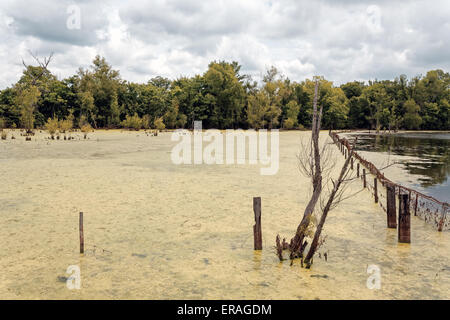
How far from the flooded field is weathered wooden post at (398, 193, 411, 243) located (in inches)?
7.7

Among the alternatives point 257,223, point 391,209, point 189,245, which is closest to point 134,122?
point 189,245

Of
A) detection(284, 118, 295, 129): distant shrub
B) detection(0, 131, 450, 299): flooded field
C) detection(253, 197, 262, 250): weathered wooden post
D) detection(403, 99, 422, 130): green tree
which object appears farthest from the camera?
detection(403, 99, 422, 130): green tree

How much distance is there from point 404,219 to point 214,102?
57.9m

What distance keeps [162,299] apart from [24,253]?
3252 millimetres

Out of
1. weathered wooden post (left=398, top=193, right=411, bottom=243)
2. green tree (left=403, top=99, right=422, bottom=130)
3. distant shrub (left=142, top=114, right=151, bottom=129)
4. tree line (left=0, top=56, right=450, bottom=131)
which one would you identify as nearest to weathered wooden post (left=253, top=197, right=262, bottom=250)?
weathered wooden post (left=398, top=193, right=411, bottom=243)

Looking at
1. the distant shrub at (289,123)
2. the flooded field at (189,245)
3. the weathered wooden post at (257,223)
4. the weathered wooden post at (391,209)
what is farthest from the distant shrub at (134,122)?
the weathered wooden post at (257,223)

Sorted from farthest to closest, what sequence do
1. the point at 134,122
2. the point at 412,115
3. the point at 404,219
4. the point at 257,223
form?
the point at 412,115, the point at 134,122, the point at 404,219, the point at 257,223

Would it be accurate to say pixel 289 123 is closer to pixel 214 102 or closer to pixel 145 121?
pixel 214 102

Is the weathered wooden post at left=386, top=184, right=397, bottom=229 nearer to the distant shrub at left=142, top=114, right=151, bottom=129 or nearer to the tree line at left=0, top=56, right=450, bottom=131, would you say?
the tree line at left=0, top=56, right=450, bottom=131

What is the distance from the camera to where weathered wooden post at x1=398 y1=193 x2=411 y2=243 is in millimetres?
7379

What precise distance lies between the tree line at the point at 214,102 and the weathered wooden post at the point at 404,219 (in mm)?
38005

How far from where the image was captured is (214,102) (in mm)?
63906

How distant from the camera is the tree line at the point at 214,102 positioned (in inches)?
1994
